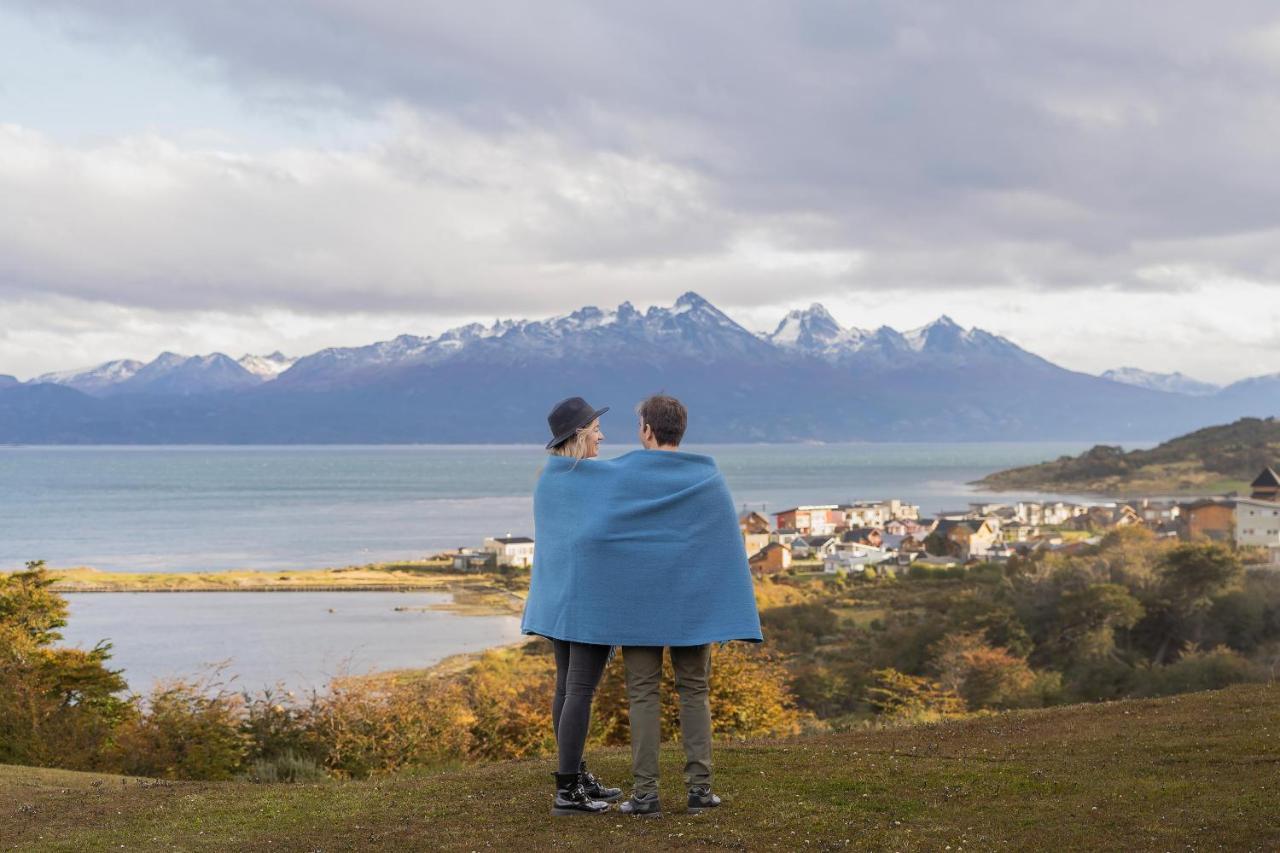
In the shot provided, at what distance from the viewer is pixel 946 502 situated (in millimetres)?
156125

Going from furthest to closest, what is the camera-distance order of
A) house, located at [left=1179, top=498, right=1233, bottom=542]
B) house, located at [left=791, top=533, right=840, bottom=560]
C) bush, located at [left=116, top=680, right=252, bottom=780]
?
1. house, located at [left=791, top=533, right=840, bottom=560]
2. house, located at [left=1179, top=498, right=1233, bottom=542]
3. bush, located at [left=116, top=680, right=252, bottom=780]

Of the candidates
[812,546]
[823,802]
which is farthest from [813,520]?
[823,802]

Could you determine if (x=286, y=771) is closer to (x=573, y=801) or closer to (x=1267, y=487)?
(x=573, y=801)

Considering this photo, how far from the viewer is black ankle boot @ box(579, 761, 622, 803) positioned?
6.82m

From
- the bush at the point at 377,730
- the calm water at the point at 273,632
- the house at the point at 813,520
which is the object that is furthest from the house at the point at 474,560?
the bush at the point at 377,730

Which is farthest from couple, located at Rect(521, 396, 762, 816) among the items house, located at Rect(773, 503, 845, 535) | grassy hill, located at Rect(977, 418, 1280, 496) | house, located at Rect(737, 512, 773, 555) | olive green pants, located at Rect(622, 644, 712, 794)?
grassy hill, located at Rect(977, 418, 1280, 496)

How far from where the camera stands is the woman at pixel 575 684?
21.6 ft

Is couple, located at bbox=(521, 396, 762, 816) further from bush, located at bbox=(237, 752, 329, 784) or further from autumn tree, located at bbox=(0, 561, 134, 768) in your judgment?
autumn tree, located at bbox=(0, 561, 134, 768)

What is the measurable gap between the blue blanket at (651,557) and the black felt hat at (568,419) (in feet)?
0.66

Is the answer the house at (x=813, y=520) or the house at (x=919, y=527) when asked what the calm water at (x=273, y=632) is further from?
the house at (x=813, y=520)

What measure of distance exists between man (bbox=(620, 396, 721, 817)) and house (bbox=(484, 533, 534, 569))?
84620mm

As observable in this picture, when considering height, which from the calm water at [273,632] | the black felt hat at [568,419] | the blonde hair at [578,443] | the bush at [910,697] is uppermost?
the black felt hat at [568,419]

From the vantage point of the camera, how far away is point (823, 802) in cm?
694

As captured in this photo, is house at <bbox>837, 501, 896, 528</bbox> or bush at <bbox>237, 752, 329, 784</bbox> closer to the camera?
bush at <bbox>237, 752, 329, 784</bbox>
